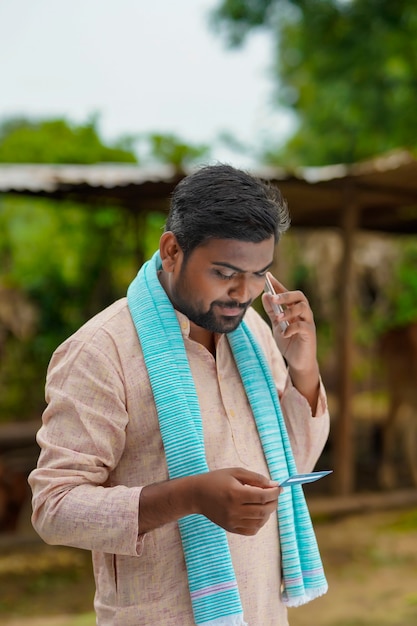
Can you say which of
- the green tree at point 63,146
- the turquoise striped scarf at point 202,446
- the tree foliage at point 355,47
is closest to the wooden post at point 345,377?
the tree foliage at point 355,47

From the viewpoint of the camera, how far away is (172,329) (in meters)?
1.57

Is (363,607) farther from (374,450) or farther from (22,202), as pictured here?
(22,202)

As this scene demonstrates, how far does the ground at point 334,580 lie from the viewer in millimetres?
4398

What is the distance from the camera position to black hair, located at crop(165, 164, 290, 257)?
147 cm

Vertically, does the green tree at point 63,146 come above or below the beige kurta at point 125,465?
above

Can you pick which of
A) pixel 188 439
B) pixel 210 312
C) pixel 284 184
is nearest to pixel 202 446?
pixel 188 439

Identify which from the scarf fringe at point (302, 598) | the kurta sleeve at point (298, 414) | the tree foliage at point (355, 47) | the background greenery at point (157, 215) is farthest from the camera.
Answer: the background greenery at point (157, 215)

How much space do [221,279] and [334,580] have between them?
4009 mm

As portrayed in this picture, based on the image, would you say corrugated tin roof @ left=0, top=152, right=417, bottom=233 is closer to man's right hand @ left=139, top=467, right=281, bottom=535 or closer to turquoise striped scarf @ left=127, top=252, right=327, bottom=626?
turquoise striped scarf @ left=127, top=252, right=327, bottom=626

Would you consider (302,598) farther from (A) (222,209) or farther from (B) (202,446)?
(A) (222,209)

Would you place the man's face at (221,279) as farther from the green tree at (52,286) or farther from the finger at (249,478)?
the green tree at (52,286)

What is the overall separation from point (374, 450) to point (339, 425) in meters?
1.96

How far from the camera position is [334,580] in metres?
4.98

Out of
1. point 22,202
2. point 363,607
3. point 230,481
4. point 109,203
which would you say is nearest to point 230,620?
point 230,481
